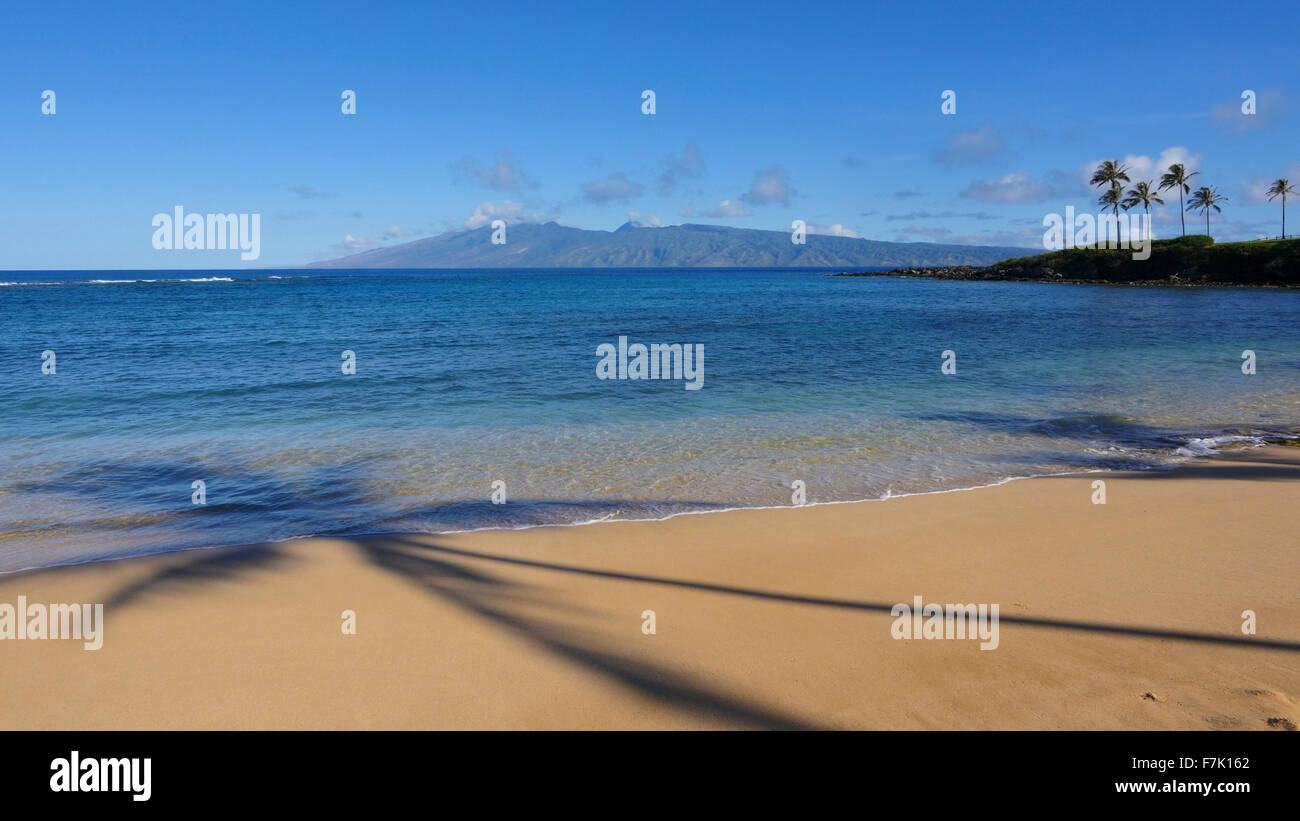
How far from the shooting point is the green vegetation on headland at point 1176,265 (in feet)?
220

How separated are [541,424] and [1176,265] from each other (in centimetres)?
8905

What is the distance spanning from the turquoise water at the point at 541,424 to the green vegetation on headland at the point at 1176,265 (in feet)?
150

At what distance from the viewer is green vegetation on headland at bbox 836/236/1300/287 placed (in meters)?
67.1

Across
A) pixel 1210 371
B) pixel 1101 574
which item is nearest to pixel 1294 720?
pixel 1101 574

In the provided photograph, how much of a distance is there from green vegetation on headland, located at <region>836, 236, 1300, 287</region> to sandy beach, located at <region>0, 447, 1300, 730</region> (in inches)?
3132

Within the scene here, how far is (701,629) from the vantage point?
572 centimetres

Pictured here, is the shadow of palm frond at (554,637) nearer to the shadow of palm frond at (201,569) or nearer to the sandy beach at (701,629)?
the sandy beach at (701,629)
